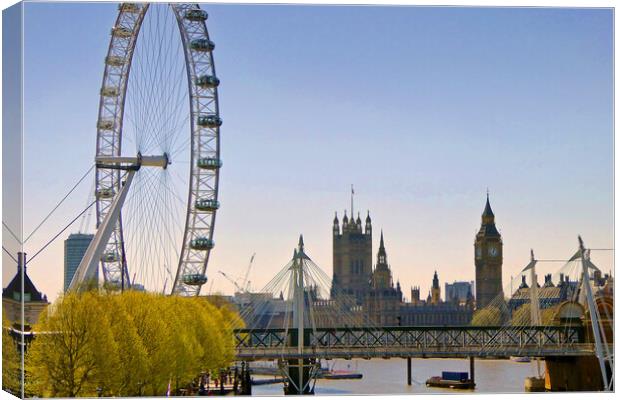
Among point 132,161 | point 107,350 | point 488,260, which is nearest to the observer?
point 107,350

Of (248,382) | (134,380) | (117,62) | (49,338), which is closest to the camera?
(49,338)

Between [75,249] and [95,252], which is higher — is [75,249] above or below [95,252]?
above

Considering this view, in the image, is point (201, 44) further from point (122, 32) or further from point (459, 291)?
point (459, 291)

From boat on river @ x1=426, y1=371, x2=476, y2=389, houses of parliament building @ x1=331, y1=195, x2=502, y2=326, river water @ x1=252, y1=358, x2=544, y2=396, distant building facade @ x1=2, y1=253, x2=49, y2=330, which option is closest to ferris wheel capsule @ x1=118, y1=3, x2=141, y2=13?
river water @ x1=252, y1=358, x2=544, y2=396

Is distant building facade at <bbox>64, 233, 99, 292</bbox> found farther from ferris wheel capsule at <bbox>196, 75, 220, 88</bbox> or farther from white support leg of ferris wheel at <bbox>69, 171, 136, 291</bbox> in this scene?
white support leg of ferris wheel at <bbox>69, 171, 136, 291</bbox>

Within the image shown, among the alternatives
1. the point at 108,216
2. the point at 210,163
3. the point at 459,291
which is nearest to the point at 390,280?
the point at 459,291

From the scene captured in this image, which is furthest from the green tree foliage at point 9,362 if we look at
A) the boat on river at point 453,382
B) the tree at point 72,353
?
the boat on river at point 453,382

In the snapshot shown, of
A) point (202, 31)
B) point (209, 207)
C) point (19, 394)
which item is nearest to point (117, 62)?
point (202, 31)

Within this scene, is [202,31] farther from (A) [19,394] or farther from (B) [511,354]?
(A) [19,394]

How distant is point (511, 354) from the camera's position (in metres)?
46.5

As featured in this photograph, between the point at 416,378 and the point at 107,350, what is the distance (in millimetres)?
41919

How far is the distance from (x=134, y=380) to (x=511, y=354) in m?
18.0

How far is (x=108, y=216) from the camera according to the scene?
115 feet

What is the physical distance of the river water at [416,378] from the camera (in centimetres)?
5803
